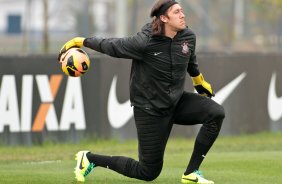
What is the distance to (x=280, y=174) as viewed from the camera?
1106 centimetres

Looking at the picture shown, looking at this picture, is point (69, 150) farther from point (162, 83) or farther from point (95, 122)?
point (162, 83)

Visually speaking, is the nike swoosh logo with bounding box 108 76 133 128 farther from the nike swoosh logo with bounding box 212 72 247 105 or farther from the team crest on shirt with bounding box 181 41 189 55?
the team crest on shirt with bounding box 181 41 189 55

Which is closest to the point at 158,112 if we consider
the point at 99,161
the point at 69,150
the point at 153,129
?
the point at 153,129

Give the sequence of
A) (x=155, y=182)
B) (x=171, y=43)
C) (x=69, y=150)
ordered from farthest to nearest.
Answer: (x=69, y=150), (x=155, y=182), (x=171, y=43)

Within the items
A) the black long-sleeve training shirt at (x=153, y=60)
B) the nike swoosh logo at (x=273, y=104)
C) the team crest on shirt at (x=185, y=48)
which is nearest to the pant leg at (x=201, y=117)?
the black long-sleeve training shirt at (x=153, y=60)

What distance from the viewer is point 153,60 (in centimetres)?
968

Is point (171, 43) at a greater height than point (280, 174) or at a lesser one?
greater

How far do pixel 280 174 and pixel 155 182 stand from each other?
161cm

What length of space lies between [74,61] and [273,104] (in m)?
8.98

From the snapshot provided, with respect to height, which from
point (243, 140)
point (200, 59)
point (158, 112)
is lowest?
point (243, 140)

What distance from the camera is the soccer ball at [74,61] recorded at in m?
9.84

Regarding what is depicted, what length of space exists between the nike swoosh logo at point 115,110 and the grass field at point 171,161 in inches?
13.8

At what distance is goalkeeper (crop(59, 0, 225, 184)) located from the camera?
378 inches

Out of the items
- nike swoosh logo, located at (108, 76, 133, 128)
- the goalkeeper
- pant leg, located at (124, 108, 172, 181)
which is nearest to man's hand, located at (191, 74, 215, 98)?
the goalkeeper
